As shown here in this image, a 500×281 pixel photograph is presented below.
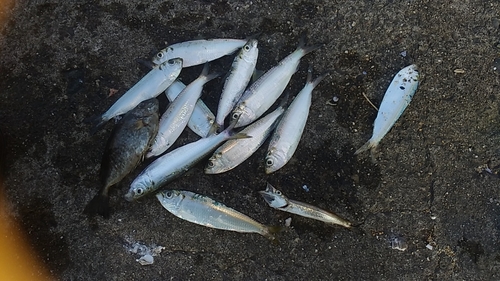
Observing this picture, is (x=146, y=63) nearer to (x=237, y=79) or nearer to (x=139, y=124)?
(x=139, y=124)

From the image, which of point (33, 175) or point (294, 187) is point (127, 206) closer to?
point (33, 175)

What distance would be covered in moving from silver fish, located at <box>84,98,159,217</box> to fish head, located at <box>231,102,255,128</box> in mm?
496

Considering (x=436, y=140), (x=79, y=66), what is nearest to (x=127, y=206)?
(x=79, y=66)

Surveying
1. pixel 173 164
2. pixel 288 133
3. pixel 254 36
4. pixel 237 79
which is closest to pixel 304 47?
pixel 254 36

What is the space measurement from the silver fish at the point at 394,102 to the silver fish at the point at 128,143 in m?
1.35

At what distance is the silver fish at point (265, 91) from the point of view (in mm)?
2902

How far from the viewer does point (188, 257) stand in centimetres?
291

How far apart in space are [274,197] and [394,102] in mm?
1002

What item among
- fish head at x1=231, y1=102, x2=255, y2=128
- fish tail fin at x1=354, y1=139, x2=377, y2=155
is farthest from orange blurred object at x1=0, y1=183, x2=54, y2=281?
fish tail fin at x1=354, y1=139, x2=377, y2=155

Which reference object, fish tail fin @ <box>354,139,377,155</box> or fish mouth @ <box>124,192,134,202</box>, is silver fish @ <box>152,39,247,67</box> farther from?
fish tail fin @ <box>354,139,377,155</box>

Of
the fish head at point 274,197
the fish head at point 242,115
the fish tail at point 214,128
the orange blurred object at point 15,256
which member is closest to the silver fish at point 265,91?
the fish head at point 242,115

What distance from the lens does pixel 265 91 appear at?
2932mm

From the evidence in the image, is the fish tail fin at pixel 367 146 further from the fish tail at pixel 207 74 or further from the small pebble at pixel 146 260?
the small pebble at pixel 146 260

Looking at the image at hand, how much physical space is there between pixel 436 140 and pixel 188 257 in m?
1.79
